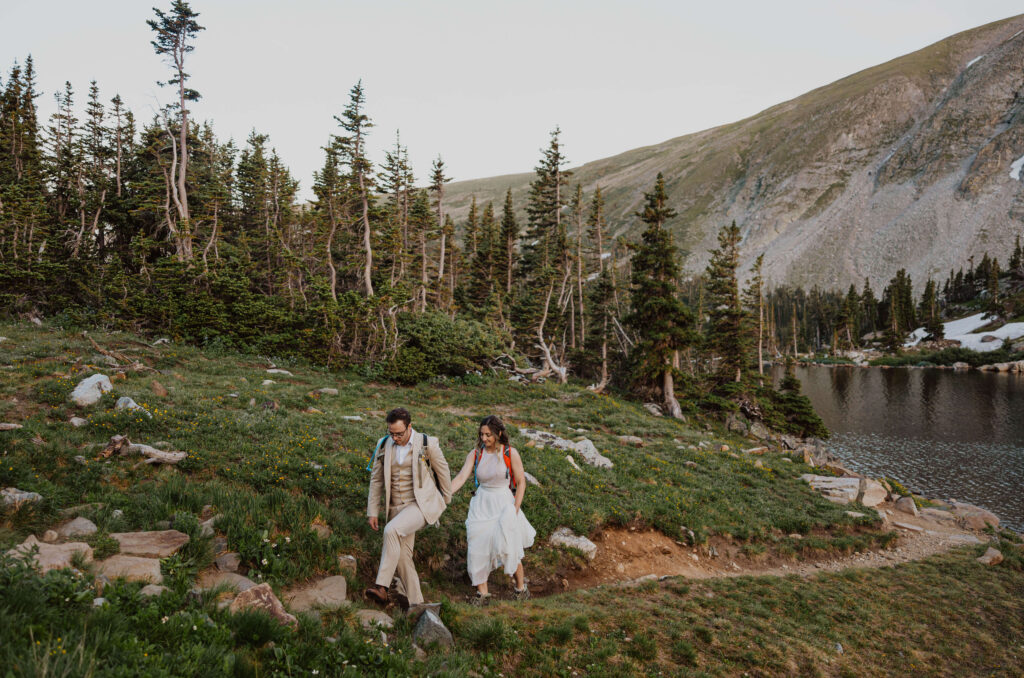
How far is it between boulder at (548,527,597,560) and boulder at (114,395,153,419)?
28.9 ft

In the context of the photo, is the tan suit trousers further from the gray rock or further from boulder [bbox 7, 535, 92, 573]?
boulder [bbox 7, 535, 92, 573]

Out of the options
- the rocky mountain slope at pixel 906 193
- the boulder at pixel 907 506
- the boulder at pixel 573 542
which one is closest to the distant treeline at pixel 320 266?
the boulder at pixel 907 506

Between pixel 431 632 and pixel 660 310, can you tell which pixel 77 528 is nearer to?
pixel 431 632

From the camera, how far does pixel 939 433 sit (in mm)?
35156

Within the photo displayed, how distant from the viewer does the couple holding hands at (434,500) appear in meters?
5.77

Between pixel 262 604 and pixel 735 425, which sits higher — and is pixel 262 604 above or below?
above

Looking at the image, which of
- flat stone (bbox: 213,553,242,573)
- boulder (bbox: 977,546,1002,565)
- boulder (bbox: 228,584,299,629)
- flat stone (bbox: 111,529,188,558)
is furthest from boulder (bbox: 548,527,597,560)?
boulder (bbox: 977,546,1002,565)

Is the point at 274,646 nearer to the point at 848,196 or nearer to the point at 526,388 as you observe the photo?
the point at 526,388

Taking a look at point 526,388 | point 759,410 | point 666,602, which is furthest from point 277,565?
point 759,410

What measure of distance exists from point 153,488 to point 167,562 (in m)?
2.61

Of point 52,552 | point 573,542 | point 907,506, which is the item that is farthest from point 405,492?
point 907,506

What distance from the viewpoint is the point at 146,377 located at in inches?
528

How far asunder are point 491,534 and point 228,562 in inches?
133

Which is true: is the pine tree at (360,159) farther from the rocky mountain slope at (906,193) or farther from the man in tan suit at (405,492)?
the rocky mountain slope at (906,193)
